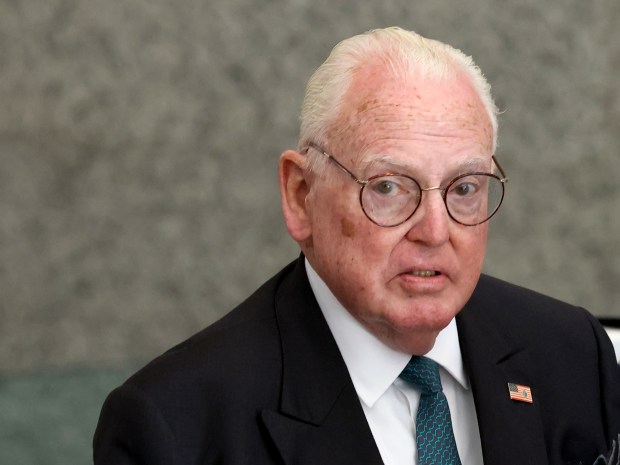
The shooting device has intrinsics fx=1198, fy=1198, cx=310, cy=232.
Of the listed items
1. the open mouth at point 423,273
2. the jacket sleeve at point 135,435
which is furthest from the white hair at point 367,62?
the jacket sleeve at point 135,435

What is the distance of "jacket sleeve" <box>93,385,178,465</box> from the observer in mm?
2014

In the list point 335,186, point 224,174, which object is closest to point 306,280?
point 335,186

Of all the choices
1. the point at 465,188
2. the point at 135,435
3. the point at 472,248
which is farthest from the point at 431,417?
the point at 135,435

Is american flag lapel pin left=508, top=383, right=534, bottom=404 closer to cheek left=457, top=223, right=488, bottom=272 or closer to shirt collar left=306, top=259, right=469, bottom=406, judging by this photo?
shirt collar left=306, top=259, right=469, bottom=406

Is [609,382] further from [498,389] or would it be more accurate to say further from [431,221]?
[431,221]

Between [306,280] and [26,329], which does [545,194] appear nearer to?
[26,329]

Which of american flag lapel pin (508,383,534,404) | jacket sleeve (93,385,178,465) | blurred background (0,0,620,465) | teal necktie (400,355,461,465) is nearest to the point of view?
jacket sleeve (93,385,178,465)

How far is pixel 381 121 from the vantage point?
6.74 ft

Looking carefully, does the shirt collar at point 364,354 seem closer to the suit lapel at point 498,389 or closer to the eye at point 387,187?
the suit lapel at point 498,389

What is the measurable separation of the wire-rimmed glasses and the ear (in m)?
0.13

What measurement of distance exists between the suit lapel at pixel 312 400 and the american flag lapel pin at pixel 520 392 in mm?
338

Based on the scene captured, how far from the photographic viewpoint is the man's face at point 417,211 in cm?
204

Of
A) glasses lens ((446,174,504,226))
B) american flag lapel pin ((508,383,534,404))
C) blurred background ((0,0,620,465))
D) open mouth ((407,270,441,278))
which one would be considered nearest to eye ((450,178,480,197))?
glasses lens ((446,174,504,226))

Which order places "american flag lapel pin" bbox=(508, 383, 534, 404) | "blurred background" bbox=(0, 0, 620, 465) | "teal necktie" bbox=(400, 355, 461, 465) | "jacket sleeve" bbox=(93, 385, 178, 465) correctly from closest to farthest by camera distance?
"jacket sleeve" bbox=(93, 385, 178, 465) < "teal necktie" bbox=(400, 355, 461, 465) < "american flag lapel pin" bbox=(508, 383, 534, 404) < "blurred background" bbox=(0, 0, 620, 465)
